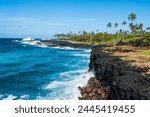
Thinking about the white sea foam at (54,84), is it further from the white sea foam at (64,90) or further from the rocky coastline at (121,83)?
the rocky coastline at (121,83)

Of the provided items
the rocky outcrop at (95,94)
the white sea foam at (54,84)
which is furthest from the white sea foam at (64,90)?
the rocky outcrop at (95,94)

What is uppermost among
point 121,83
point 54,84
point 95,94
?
point 121,83

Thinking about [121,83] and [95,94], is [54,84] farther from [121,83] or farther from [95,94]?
[121,83]

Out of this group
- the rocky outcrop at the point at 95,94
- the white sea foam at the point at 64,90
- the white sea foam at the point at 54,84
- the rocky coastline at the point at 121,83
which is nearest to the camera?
the rocky coastline at the point at 121,83

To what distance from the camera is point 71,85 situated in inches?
1435

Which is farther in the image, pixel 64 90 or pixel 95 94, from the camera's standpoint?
pixel 64 90

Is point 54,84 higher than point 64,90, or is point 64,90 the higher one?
point 64,90

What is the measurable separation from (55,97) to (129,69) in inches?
330

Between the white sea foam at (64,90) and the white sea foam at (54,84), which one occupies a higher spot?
the white sea foam at (64,90)

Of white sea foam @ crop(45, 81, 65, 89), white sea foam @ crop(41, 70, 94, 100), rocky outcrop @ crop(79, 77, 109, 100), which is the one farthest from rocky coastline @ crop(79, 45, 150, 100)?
white sea foam @ crop(45, 81, 65, 89)

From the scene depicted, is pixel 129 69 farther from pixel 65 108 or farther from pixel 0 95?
pixel 65 108

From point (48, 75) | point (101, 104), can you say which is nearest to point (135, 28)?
point (48, 75)

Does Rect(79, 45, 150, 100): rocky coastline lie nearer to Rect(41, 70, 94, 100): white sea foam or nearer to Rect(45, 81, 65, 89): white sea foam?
Rect(41, 70, 94, 100): white sea foam

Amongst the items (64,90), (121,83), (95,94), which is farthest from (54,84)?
(121,83)
